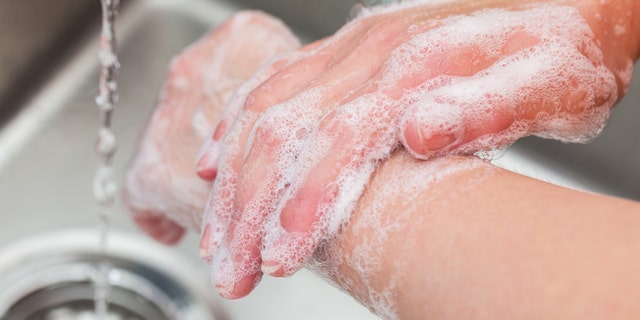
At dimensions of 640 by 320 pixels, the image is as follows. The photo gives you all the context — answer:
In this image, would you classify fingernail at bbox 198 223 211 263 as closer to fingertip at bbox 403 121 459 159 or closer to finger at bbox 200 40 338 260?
finger at bbox 200 40 338 260

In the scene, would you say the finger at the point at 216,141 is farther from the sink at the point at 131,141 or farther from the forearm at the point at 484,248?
the sink at the point at 131,141

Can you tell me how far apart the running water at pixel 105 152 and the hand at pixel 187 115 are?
77 millimetres

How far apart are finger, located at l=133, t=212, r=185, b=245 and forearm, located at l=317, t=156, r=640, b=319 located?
1.13 ft

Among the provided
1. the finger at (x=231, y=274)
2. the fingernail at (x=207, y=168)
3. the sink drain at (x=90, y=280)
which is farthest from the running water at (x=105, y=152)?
the finger at (x=231, y=274)

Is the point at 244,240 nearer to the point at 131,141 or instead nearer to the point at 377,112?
the point at 377,112

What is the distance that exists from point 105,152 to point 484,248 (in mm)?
662

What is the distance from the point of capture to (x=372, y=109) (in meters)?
0.47

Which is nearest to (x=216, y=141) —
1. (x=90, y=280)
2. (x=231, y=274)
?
(x=231, y=274)

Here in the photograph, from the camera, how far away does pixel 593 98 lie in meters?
0.56

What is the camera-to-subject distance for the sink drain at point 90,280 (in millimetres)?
809

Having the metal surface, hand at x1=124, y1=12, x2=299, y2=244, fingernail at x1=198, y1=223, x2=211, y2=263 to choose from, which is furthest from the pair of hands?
the metal surface

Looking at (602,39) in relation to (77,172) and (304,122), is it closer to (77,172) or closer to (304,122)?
(304,122)

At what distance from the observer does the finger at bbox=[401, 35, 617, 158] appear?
454 mm

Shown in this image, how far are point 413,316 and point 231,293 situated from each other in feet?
0.48
